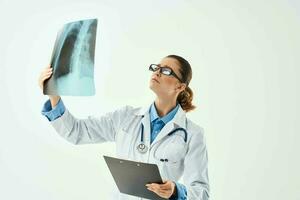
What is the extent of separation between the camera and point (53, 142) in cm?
225

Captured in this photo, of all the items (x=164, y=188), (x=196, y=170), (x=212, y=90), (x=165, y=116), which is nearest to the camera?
(x=164, y=188)

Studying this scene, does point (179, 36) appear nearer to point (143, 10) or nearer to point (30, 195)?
point (143, 10)

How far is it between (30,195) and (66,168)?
0.23 metres

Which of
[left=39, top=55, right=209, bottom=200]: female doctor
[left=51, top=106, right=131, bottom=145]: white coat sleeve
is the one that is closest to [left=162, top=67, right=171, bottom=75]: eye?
[left=39, top=55, right=209, bottom=200]: female doctor

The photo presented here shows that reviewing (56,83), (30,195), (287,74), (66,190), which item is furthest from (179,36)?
(30,195)

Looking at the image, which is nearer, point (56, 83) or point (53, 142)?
point (56, 83)

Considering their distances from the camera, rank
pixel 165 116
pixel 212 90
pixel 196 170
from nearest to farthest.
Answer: pixel 196 170
pixel 165 116
pixel 212 90

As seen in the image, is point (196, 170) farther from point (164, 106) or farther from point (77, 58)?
point (77, 58)

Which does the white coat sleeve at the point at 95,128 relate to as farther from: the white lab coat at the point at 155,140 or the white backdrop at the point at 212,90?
the white backdrop at the point at 212,90

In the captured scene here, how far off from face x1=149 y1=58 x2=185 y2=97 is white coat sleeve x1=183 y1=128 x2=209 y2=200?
0.61 feet

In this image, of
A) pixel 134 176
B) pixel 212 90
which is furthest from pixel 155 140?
pixel 212 90

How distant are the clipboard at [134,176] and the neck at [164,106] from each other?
275 mm

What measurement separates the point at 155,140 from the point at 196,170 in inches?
7.0

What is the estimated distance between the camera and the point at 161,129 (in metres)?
1.67
